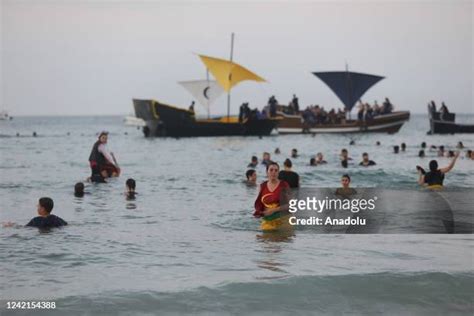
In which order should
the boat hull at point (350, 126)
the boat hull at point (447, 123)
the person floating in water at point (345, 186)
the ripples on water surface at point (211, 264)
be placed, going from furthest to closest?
1. the boat hull at point (350, 126)
2. the boat hull at point (447, 123)
3. the person floating in water at point (345, 186)
4. the ripples on water surface at point (211, 264)

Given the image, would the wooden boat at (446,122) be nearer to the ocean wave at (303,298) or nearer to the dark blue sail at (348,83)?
the dark blue sail at (348,83)

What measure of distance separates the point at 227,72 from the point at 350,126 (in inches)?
475

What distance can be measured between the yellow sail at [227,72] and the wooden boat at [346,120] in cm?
505

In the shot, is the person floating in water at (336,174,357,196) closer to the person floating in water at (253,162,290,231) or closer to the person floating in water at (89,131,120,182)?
the person floating in water at (253,162,290,231)

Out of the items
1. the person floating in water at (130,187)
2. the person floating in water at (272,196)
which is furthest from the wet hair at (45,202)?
the person floating in water at (130,187)

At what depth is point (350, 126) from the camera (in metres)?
57.2

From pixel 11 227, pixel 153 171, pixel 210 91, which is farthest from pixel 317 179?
pixel 210 91

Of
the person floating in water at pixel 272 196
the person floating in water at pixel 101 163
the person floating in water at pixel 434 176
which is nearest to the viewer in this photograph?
the person floating in water at pixel 272 196

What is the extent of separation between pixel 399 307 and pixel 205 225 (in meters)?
5.75

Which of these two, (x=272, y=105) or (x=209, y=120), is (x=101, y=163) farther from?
(x=272, y=105)

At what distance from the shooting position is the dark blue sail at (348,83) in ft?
192

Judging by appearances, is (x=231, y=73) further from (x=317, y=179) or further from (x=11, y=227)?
(x=11, y=227)

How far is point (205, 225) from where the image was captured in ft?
42.8

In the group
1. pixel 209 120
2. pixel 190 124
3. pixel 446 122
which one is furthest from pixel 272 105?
pixel 446 122
